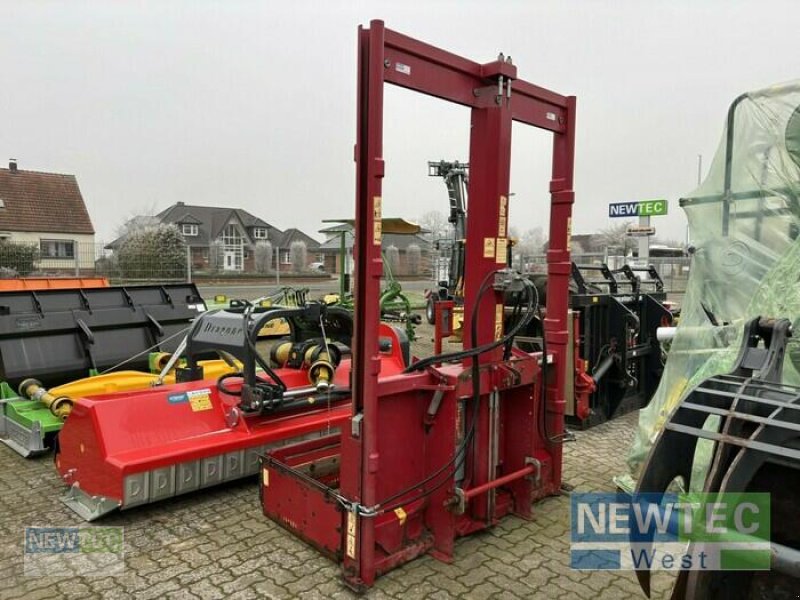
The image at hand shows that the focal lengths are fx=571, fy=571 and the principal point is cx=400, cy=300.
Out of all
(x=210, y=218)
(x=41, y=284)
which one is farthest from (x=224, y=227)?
(x=41, y=284)

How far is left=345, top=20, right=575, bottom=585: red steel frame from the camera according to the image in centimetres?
289

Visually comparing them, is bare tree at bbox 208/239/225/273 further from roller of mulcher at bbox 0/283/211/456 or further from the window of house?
roller of mulcher at bbox 0/283/211/456

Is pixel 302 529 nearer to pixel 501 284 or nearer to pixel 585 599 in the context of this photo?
pixel 585 599

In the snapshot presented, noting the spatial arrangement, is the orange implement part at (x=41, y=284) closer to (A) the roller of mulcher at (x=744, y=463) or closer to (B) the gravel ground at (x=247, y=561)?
(B) the gravel ground at (x=247, y=561)

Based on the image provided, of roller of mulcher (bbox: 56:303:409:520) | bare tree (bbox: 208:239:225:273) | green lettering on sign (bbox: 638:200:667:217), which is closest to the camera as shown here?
roller of mulcher (bbox: 56:303:409:520)

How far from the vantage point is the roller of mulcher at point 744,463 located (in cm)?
162

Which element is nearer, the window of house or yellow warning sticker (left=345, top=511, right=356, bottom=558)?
yellow warning sticker (left=345, top=511, right=356, bottom=558)

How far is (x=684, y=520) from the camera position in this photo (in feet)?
6.07

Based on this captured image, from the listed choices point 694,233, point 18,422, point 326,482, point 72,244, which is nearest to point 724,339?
point 694,233

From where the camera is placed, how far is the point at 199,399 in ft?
14.3

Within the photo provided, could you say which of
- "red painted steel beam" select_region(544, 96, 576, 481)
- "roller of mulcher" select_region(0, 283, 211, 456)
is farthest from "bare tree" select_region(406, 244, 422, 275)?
"red painted steel beam" select_region(544, 96, 576, 481)

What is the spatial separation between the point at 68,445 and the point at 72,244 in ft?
36.1

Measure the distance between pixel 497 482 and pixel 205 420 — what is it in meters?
2.20

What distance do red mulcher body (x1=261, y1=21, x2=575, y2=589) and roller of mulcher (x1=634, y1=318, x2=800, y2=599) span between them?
1.46 m
